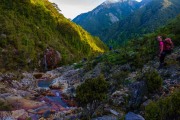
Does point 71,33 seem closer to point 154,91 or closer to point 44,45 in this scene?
point 44,45

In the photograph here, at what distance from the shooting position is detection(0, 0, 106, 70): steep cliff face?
199 ft

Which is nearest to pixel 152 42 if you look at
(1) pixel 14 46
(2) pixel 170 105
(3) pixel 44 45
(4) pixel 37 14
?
(2) pixel 170 105

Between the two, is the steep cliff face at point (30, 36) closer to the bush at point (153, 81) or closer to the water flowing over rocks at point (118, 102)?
the water flowing over rocks at point (118, 102)

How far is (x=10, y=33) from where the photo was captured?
6538 cm

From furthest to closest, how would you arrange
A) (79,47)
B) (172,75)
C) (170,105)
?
(79,47)
(172,75)
(170,105)

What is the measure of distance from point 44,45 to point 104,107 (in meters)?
58.5

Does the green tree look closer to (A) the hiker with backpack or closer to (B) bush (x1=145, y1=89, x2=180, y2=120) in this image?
(B) bush (x1=145, y1=89, x2=180, y2=120)

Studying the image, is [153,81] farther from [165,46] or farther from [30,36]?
[30,36]

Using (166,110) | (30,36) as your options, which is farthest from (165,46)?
(30,36)

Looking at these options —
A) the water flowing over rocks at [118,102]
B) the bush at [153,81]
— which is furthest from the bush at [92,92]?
the bush at [153,81]

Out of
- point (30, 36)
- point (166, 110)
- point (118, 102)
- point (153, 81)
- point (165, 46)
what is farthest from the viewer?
point (30, 36)

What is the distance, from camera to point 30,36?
73500 mm

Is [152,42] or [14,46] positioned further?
[14,46]

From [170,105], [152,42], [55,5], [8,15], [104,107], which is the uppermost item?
[55,5]
